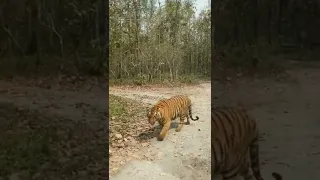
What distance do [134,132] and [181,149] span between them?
0.39m

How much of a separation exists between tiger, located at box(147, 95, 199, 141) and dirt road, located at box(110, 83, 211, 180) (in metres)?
0.05

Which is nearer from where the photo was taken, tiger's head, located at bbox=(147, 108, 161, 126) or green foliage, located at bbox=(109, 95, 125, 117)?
tiger's head, located at bbox=(147, 108, 161, 126)

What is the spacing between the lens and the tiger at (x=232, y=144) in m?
1.59

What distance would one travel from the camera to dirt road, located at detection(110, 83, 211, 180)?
2250 millimetres

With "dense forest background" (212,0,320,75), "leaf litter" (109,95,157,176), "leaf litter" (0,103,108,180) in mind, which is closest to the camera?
"leaf litter" (0,103,108,180)

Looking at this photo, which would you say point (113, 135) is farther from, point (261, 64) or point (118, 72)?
point (261, 64)

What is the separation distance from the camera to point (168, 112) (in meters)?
2.59

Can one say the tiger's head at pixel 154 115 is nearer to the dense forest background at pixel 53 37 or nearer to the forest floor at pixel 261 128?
the forest floor at pixel 261 128

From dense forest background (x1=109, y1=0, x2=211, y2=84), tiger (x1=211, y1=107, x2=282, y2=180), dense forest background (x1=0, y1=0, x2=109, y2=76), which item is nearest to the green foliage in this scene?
dense forest background (x1=109, y1=0, x2=211, y2=84)

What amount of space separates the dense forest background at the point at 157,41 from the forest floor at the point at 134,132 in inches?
5.0

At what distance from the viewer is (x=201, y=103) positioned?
289 centimetres

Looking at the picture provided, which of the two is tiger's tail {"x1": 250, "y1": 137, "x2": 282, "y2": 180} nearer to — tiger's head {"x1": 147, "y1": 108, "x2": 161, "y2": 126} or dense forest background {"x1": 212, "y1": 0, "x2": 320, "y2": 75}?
tiger's head {"x1": 147, "y1": 108, "x2": 161, "y2": 126}

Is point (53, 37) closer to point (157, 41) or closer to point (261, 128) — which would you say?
point (157, 41)

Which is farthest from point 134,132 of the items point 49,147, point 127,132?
point 49,147
